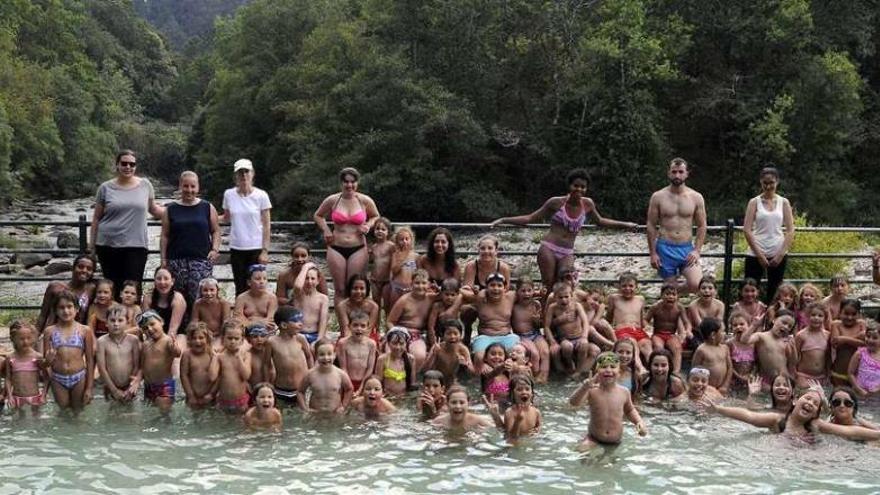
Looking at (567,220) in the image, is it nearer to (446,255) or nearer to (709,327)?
(446,255)

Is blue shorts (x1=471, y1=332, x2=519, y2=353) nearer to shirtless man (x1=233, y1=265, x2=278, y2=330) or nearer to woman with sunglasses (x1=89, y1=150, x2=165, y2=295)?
shirtless man (x1=233, y1=265, x2=278, y2=330)

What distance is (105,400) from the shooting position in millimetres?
7082

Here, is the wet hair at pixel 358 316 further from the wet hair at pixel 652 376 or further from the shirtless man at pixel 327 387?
the wet hair at pixel 652 376

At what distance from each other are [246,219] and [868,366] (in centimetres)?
568

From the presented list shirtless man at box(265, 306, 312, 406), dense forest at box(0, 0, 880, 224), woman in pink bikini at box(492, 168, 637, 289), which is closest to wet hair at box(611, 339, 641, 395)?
woman in pink bikini at box(492, 168, 637, 289)

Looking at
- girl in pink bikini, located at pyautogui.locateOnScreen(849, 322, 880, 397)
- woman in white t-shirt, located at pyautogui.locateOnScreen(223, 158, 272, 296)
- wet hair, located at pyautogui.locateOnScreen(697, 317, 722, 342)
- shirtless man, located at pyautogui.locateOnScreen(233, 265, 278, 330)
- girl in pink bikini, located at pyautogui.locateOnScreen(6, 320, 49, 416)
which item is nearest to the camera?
girl in pink bikini, located at pyautogui.locateOnScreen(6, 320, 49, 416)

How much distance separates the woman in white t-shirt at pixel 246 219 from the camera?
8.02 metres

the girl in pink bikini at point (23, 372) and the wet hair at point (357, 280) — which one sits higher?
the wet hair at point (357, 280)

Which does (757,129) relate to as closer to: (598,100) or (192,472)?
(598,100)

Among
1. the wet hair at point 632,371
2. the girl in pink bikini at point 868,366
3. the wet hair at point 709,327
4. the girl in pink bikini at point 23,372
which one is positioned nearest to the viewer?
the girl in pink bikini at point 23,372

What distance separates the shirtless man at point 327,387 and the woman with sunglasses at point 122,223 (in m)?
2.08

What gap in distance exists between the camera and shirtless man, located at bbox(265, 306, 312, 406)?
281 inches

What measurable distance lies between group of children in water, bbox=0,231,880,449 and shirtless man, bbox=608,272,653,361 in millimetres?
13

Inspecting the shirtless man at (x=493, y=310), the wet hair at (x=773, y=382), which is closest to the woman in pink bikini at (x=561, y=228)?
the shirtless man at (x=493, y=310)
